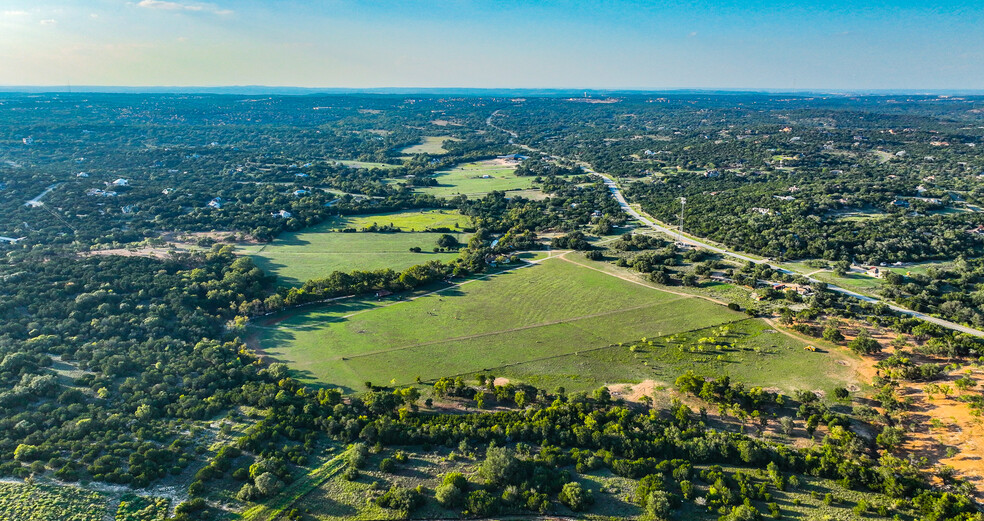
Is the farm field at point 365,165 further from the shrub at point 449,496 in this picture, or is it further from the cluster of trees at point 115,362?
the shrub at point 449,496

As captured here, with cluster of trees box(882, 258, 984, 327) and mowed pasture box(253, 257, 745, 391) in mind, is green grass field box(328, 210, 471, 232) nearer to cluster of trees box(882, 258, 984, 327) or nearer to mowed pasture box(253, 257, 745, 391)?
mowed pasture box(253, 257, 745, 391)

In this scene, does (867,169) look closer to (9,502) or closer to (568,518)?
(568,518)

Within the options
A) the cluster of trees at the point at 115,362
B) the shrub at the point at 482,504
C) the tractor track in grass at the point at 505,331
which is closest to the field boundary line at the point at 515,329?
the tractor track in grass at the point at 505,331

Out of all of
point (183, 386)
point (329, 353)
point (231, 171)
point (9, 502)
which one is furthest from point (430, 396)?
point (231, 171)

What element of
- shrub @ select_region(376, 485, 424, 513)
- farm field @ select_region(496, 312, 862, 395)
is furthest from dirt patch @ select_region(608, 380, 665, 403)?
shrub @ select_region(376, 485, 424, 513)

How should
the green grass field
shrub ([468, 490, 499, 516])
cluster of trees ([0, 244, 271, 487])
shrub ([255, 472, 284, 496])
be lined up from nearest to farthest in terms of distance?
1. shrub ([468, 490, 499, 516])
2. shrub ([255, 472, 284, 496])
3. cluster of trees ([0, 244, 271, 487])
4. the green grass field

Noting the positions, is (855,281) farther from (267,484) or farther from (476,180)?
(476,180)

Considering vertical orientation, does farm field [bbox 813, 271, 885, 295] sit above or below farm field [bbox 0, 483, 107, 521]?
above
